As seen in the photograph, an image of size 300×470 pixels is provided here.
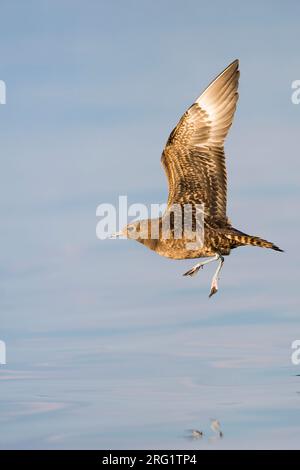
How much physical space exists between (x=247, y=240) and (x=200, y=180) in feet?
6.98

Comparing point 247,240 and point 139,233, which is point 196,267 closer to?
point 247,240

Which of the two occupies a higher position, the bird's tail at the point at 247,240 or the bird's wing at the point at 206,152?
the bird's wing at the point at 206,152

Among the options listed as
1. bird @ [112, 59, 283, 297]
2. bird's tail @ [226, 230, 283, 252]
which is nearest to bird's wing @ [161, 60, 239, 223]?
bird @ [112, 59, 283, 297]

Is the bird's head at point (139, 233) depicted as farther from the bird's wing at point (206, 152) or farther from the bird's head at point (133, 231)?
the bird's wing at point (206, 152)

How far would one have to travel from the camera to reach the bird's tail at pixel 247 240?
15.3 m

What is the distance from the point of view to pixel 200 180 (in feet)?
57.2

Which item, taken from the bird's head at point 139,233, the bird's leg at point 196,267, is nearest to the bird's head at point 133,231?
the bird's head at point 139,233

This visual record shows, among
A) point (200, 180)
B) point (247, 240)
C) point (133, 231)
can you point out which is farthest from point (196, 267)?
point (133, 231)

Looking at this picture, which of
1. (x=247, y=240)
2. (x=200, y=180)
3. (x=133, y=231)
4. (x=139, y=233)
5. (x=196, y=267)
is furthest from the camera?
(x=133, y=231)

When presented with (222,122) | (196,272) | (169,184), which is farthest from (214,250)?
(222,122)

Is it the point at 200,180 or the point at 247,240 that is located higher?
the point at 200,180

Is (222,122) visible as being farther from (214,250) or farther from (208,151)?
(214,250)

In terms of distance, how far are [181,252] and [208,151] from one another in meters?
2.30

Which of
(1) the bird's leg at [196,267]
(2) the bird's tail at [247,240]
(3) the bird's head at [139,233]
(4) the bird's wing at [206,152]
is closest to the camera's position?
(2) the bird's tail at [247,240]
